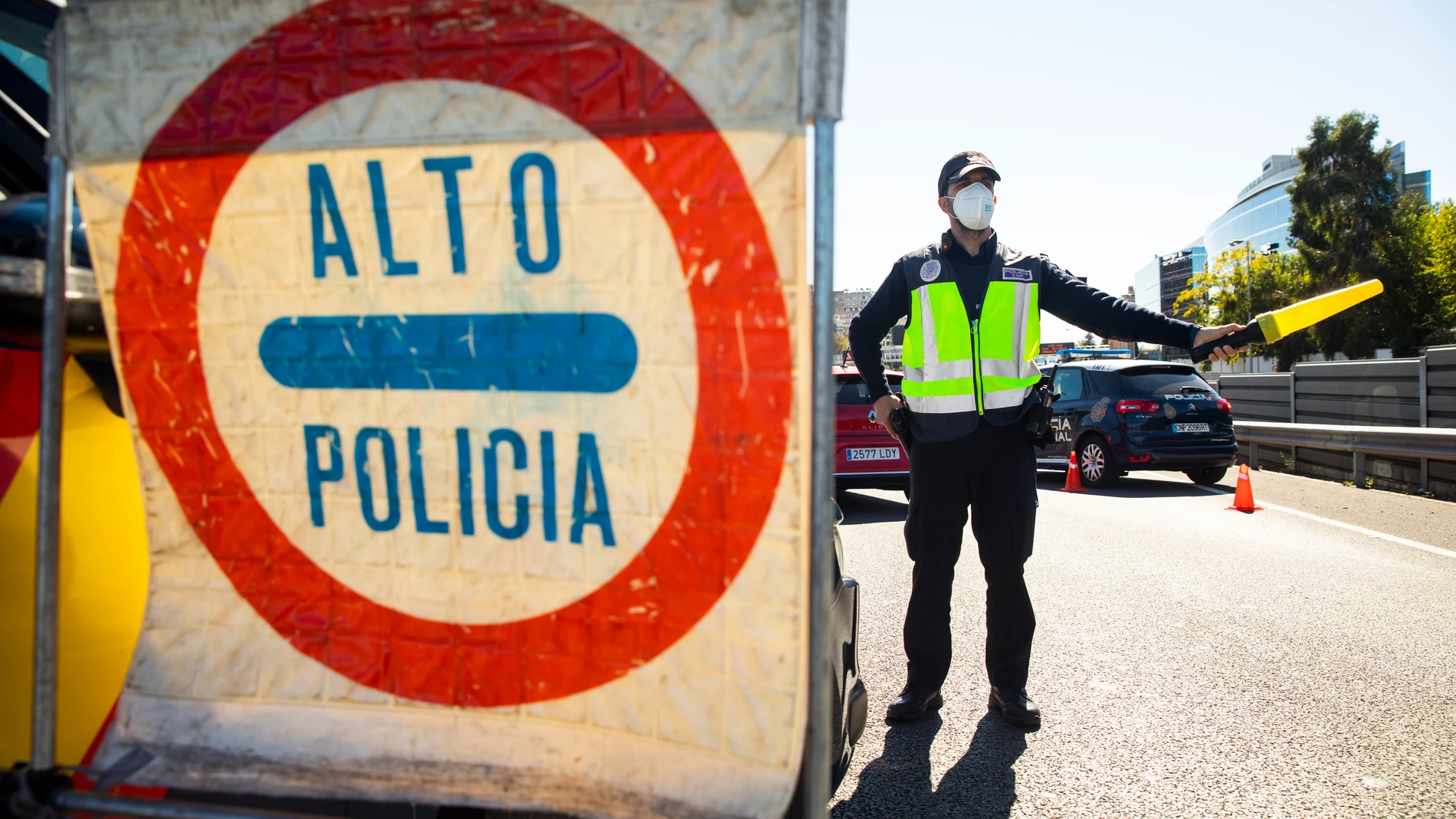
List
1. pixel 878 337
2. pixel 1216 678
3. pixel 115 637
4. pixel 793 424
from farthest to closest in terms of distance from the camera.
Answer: pixel 1216 678 → pixel 878 337 → pixel 115 637 → pixel 793 424

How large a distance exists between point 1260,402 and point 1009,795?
18.9m

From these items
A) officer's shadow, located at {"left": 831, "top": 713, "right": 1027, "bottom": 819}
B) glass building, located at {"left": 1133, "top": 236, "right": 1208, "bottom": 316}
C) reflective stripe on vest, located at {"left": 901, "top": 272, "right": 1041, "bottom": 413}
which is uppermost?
glass building, located at {"left": 1133, "top": 236, "right": 1208, "bottom": 316}

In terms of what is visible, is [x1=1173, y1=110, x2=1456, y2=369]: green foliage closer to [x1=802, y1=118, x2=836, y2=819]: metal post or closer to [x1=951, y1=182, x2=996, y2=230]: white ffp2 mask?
[x1=951, y1=182, x2=996, y2=230]: white ffp2 mask

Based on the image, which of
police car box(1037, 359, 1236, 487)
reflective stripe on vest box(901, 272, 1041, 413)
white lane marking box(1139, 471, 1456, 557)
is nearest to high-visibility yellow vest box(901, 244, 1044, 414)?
reflective stripe on vest box(901, 272, 1041, 413)

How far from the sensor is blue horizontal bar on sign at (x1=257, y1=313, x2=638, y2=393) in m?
1.24

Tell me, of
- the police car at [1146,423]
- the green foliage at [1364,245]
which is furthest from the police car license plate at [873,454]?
the green foliage at [1364,245]

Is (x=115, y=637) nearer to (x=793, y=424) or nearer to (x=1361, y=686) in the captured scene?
(x=793, y=424)

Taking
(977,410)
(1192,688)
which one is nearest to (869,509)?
(1192,688)

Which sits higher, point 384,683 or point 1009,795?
point 384,683

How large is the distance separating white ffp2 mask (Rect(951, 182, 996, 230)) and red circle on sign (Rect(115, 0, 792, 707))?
7.60ft

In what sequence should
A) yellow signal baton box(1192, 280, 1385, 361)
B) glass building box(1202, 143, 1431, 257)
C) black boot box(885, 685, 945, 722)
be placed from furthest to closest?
glass building box(1202, 143, 1431, 257), black boot box(885, 685, 945, 722), yellow signal baton box(1192, 280, 1385, 361)

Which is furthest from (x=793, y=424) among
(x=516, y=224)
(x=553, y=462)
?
(x=516, y=224)

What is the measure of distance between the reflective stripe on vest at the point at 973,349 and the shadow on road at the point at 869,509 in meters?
4.95

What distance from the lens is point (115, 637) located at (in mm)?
1418
